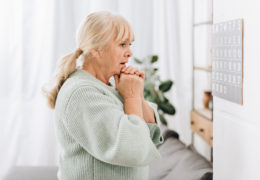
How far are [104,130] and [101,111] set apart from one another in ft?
0.19

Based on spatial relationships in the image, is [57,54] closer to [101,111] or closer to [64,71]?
[64,71]

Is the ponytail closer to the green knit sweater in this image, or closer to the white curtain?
the green knit sweater

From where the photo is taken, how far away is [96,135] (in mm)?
975

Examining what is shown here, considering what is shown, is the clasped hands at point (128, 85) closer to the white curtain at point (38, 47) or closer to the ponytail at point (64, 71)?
the ponytail at point (64, 71)

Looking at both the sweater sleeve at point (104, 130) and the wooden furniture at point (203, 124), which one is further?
the wooden furniture at point (203, 124)

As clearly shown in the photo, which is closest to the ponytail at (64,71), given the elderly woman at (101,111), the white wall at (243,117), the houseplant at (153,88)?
the elderly woman at (101,111)

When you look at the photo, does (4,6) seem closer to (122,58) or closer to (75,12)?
(75,12)

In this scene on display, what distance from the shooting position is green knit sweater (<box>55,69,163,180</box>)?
977mm

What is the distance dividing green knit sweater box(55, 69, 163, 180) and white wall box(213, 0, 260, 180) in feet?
0.80

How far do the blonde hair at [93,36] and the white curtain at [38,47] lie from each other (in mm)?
1585

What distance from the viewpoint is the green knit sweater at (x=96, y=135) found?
3.20 ft

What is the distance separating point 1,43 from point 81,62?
1.65 meters

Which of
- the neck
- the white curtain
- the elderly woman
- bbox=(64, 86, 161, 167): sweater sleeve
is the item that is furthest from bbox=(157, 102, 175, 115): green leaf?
bbox=(64, 86, 161, 167): sweater sleeve

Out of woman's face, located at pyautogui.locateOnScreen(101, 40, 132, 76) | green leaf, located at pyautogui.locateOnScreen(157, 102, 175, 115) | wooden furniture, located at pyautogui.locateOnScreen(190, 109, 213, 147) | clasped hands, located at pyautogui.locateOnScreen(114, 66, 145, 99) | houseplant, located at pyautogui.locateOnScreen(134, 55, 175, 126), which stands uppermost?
woman's face, located at pyautogui.locateOnScreen(101, 40, 132, 76)
